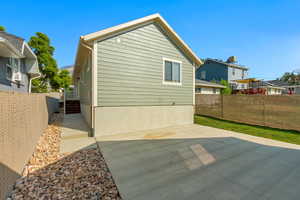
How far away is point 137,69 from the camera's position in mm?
6137

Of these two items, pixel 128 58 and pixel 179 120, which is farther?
pixel 179 120

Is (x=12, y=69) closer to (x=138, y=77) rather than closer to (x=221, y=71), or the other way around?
(x=138, y=77)

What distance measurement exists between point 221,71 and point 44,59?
25.9 meters

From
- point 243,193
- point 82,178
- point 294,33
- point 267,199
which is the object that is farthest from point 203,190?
point 294,33

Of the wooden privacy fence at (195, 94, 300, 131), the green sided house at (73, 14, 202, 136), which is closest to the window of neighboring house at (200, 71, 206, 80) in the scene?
the wooden privacy fence at (195, 94, 300, 131)

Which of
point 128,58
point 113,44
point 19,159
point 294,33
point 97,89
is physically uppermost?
point 294,33

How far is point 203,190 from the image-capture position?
218cm

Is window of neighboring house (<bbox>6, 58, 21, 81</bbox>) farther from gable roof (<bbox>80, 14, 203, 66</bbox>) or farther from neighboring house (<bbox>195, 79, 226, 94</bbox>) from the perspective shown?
neighboring house (<bbox>195, 79, 226, 94</bbox>)

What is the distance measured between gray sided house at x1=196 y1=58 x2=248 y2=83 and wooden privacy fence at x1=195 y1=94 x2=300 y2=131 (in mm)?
15960

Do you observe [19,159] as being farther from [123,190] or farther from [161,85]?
[161,85]

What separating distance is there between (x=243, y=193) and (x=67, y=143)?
16.3 feet

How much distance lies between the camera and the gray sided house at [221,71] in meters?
22.5

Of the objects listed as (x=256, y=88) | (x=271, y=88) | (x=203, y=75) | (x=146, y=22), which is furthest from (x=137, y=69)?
A: (x=271, y=88)

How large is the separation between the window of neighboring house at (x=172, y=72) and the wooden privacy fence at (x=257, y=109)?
12.0 feet
